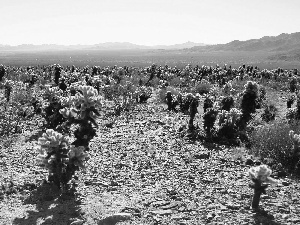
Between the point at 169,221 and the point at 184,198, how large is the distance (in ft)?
4.10

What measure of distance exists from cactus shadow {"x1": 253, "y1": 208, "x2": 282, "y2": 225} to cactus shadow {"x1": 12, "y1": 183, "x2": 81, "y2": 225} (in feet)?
13.7

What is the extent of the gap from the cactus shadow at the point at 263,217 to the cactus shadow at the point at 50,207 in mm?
4190

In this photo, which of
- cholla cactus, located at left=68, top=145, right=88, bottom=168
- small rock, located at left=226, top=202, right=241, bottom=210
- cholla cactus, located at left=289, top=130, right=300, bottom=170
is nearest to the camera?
small rock, located at left=226, top=202, right=241, bottom=210

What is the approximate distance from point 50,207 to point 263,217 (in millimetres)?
5200

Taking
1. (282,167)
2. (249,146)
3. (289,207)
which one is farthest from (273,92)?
(289,207)

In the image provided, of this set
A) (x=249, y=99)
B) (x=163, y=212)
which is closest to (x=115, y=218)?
(x=163, y=212)

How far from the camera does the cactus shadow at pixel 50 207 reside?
8.04 metres

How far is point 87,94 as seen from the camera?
9.76 metres

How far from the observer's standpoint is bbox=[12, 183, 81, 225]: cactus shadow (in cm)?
804

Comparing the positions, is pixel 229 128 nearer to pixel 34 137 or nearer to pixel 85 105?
pixel 85 105

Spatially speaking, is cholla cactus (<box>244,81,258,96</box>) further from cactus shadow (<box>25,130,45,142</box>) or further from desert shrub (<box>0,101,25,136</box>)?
desert shrub (<box>0,101,25,136</box>)

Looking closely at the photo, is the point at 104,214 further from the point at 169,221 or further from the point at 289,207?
the point at 289,207

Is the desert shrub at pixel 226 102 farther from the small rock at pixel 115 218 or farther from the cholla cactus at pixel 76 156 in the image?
the small rock at pixel 115 218

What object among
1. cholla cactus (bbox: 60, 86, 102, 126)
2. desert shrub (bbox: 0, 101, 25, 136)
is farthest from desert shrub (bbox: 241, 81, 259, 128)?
desert shrub (bbox: 0, 101, 25, 136)
